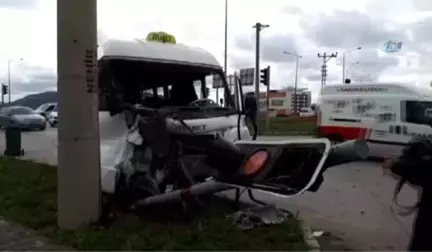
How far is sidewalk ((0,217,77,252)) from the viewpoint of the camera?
5.42 m

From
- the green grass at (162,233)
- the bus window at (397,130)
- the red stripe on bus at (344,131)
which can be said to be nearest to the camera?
the green grass at (162,233)

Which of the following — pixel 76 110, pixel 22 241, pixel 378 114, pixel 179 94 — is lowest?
pixel 22 241

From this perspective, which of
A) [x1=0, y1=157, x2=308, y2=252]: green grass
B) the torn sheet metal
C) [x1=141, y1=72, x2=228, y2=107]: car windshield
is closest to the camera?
[x1=0, y1=157, x2=308, y2=252]: green grass

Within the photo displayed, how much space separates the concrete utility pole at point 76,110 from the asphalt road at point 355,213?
2917mm

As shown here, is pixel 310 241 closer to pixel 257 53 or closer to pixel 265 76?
pixel 265 76

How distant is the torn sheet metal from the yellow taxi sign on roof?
3.56m

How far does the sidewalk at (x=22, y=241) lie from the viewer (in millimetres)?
5418

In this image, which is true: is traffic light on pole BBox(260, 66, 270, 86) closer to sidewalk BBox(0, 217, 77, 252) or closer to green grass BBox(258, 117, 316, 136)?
green grass BBox(258, 117, 316, 136)

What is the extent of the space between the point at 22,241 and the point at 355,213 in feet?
16.6

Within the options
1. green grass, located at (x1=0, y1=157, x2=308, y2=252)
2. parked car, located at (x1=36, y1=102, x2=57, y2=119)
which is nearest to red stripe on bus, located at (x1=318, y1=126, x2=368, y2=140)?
green grass, located at (x1=0, y1=157, x2=308, y2=252)

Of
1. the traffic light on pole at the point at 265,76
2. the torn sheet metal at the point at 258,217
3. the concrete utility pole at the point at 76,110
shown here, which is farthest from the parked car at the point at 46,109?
the torn sheet metal at the point at 258,217

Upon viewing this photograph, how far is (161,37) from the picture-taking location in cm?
889

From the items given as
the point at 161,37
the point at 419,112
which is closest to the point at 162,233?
the point at 161,37

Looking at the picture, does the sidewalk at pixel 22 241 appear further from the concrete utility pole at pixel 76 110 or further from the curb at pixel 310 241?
→ the curb at pixel 310 241
